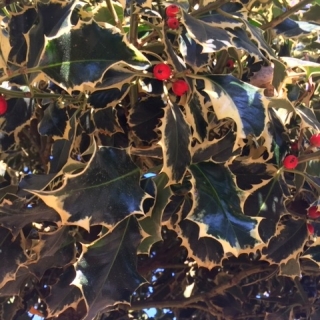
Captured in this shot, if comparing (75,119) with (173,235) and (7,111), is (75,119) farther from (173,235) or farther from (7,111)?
(173,235)

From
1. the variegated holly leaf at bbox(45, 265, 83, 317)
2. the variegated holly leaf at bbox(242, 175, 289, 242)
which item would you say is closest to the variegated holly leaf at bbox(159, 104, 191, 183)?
the variegated holly leaf at bbox(242, 175, 289, 242)

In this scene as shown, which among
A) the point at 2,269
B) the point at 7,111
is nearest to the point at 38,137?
the point at 7,111

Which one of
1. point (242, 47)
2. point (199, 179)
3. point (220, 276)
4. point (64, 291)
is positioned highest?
point (242, 47)

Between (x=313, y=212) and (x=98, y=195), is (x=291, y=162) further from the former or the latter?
(x=98, y=195)

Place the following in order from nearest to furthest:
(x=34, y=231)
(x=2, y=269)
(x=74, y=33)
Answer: (x=74, y=33) < (x=2, y=269) < (x=34, y=231)

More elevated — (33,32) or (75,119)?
(33,32)

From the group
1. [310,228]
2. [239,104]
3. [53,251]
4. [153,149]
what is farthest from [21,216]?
[310,228]
